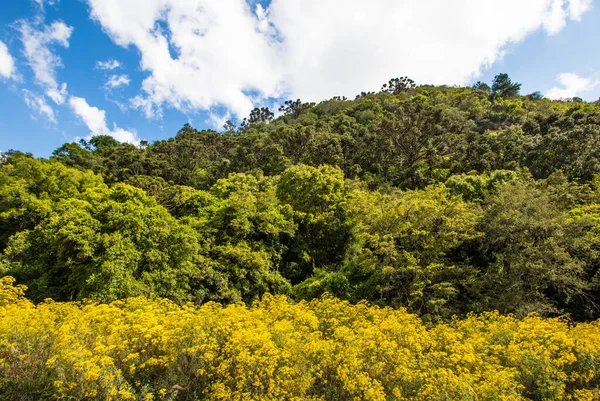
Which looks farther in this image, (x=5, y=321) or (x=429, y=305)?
(x=429, y=305)

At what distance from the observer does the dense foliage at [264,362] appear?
607 cm

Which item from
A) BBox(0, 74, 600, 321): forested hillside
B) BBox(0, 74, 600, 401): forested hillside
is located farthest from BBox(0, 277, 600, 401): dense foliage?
BBox(0, 74, 600, 321): forested hillside

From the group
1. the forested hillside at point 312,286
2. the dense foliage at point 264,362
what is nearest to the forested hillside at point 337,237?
the forested hillside at point 312,286

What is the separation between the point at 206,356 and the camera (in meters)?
6.59

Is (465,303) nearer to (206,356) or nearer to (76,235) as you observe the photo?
(206,356)

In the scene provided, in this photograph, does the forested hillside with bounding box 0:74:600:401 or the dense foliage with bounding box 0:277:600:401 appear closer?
the dense foliage with bounding box 0:277:600:401

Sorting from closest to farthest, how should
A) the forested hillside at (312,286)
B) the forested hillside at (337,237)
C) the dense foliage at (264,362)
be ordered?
1. the dense foliage at (264,362)
2. the forested hillside at (312,286)
3. the forested hillside at (337,237)

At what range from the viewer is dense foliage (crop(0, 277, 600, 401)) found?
19.9ft

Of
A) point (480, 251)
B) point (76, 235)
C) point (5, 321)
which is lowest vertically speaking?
point (5, 321)

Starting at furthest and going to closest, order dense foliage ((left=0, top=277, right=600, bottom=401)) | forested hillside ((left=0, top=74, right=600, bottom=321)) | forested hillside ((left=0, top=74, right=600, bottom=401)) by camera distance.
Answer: forested hillside ((left=0, top=74, right=600, bottom=321)), forested hillside ((left=0, top=74, right=600, bottom=401)), dense foliage ((left=0, top=277, right=600, bottom=401))

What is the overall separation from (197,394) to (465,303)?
38.9 ft

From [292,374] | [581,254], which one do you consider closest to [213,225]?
[292,374]

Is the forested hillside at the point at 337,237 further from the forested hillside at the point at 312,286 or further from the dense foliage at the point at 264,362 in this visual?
the dense foliage at the point at 264,362

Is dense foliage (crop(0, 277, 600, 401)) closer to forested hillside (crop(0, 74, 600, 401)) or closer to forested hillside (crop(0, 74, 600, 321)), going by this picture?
forested hillside (crop(0, 74, 600, 401))
